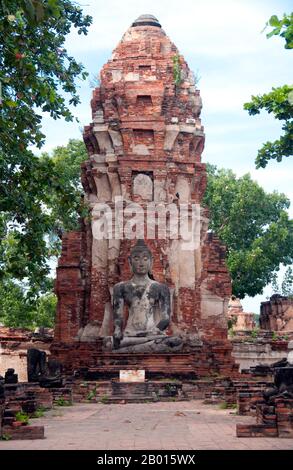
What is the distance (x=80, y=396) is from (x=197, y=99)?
11.1m

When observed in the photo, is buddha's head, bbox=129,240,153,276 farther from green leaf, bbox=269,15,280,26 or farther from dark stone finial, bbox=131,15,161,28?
green leaf, bbox=269,15,280,26

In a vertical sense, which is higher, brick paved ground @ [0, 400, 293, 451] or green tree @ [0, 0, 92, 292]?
green tree @ [0, 0, 92, 292]

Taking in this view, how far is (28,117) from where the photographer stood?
1176 cm

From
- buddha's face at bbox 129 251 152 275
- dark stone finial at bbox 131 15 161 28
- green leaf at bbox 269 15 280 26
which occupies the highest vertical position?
dark stone finial at bbox 131 15 161 28

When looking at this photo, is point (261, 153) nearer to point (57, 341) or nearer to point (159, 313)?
point (159, 313)

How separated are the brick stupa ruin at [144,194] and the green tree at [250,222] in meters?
10.9

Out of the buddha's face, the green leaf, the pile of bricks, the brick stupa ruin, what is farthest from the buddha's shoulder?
the green leaf

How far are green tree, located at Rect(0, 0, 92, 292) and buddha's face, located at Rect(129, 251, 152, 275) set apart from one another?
6.34 meters

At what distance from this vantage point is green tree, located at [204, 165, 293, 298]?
Answer: 34281mm

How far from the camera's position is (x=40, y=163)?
13000 mm

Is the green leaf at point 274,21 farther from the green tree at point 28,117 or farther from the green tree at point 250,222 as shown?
the green tree at point 250,222

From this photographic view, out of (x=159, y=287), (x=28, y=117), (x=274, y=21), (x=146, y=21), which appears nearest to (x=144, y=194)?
(x=159, y=287)

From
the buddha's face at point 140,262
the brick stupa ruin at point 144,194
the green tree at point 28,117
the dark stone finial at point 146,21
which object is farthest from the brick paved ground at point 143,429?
the dark stone finial at point 146,21

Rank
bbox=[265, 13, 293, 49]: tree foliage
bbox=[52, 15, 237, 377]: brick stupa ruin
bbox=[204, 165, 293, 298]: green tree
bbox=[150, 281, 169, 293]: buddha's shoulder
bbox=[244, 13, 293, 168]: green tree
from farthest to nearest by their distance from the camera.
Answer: bbox=[204, 165, 293, 298]: green tree < bbox=[52, 15, 237, 377]: brick stupa ruin < bbox=[150, 281, 169, 293]: buddha's shoulder < bbox=[244, 13, 293, 168]: green tree < bbox=[265, 13, 293, 49]: tree foliage
